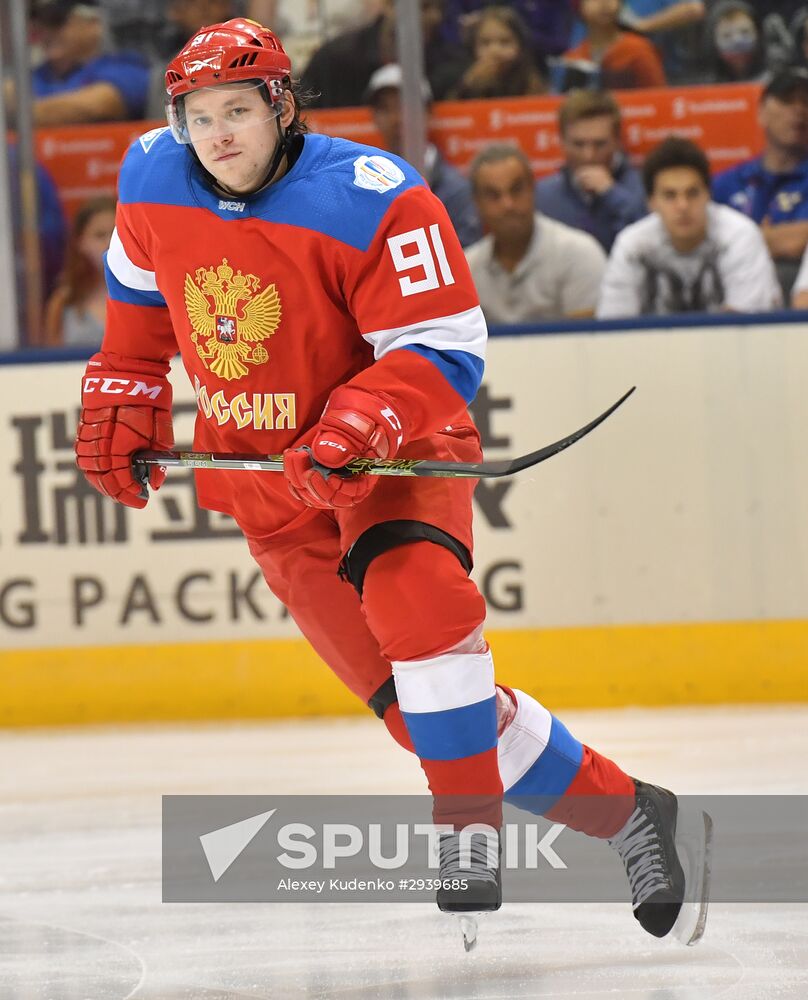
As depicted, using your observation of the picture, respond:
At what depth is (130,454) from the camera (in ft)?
7.19

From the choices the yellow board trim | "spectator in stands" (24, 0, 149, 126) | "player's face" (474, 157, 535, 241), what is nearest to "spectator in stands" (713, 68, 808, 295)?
"player's face" (474, 157, 535, 241)

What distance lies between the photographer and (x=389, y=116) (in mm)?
4332

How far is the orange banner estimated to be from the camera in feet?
14.2

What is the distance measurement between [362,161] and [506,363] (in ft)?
6.38

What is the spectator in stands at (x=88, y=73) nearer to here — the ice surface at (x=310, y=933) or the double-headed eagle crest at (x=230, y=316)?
the ice surface at (x=310, y=933)

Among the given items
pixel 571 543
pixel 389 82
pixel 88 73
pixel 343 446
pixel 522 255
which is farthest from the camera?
pixel 88 73

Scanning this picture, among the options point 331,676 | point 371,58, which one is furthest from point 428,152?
point 331,676

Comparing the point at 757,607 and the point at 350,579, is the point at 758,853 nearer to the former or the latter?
the point at 350,579

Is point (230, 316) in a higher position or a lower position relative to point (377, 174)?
lower

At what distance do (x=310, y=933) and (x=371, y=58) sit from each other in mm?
2783

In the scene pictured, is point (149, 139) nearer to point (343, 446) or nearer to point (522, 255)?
point (343, 446)

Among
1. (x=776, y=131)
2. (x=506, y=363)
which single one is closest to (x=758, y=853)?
(x=506, y=363)

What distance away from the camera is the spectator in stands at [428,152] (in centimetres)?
427

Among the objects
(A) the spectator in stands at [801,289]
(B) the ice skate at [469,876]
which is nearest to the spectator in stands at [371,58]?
(A) the spectator in stands at [801,289]
